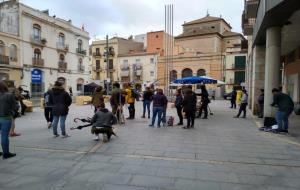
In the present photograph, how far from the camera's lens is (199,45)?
2016 inches

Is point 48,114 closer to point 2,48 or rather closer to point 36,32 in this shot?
point 2,48

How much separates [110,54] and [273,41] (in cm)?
4760

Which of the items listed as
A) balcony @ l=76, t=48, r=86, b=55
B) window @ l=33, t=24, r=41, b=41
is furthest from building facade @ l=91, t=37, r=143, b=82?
window @ l=33, t=24, r=41, b=41

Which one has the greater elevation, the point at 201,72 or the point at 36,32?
the point at 36,32

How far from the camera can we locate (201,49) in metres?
51.1

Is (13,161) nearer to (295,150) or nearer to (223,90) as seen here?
(295,150)

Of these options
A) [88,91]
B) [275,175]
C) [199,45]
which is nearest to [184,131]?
[275,175]

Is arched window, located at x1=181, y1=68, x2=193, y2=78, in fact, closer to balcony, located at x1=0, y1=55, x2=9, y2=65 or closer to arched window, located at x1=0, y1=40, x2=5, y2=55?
balcony, located at x1=0, y1=55, x2=9, y2=65

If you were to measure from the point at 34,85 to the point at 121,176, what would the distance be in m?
31.2

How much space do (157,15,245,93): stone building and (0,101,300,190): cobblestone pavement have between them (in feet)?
117

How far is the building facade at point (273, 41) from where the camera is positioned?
927 centimetres

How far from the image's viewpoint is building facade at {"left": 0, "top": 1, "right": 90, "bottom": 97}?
3075cm

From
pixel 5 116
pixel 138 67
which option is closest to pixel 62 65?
pixel 138 67

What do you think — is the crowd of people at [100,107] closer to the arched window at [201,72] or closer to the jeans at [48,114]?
the jeans at [48,114]
